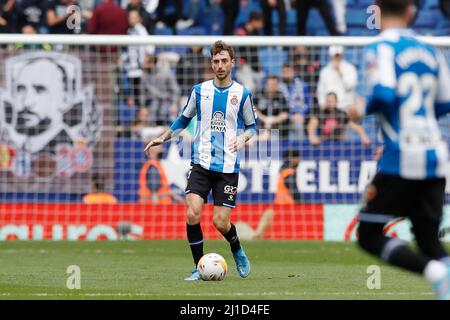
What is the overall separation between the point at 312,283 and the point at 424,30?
45.3ft

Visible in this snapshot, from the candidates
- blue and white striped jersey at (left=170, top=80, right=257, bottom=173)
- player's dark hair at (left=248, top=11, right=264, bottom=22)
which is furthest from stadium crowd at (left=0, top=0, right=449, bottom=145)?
blue and white striped jersey at (left=170, top=80, right=257, bottom=173)

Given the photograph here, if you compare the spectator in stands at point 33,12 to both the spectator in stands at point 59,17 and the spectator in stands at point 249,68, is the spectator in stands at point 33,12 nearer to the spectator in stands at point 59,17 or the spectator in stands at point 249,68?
the spectator in stands at point 59,17

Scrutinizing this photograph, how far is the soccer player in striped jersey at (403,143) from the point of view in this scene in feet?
24.5

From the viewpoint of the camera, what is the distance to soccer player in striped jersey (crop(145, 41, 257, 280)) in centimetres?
1168

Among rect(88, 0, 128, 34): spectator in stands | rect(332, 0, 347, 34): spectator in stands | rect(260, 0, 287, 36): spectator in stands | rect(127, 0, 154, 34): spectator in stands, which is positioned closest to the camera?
rect(88, 0, 128, 34): spectator in stands

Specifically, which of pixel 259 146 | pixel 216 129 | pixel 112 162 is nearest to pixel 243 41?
pixel 259 146

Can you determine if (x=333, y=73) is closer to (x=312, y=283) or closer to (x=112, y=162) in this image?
(x=112, y=162)

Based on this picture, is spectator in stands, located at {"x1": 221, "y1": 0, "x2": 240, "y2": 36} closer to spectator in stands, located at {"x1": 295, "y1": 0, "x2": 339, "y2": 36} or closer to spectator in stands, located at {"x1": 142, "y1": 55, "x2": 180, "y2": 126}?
spectator in stands, located at {"x1": 295, "y1": 0, "x2": 339, "y2": 36}

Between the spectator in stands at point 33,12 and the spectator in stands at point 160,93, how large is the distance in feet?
10.8

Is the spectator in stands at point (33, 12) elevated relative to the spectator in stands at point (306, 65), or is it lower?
elevated

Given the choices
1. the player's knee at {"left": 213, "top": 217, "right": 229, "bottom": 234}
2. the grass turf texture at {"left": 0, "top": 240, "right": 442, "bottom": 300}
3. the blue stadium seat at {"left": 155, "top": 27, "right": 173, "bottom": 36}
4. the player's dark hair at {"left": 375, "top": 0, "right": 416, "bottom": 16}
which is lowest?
the grass turf texture at {"left": 0, "top": 240, "right": 442, "bottom": 300}

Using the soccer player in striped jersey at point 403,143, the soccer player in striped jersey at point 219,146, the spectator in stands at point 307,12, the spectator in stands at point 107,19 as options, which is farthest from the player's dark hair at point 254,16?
the soccer player in striped jersey at point 403,143

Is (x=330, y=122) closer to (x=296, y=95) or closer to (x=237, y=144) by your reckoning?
(x=296, y=95)

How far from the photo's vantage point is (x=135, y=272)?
12.3m
